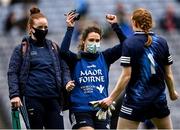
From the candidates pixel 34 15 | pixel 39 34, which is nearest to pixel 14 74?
pixel 39 34

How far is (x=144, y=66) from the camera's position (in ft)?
35.9

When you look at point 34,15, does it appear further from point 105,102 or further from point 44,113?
point 105,102

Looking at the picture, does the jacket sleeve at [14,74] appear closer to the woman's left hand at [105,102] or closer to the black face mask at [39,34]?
the black face mask at [39,34]

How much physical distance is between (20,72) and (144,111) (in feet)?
5.01

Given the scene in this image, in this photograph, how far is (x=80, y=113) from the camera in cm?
1156

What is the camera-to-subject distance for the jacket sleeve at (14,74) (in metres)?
11.1

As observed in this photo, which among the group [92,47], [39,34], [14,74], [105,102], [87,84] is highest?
[39,34]

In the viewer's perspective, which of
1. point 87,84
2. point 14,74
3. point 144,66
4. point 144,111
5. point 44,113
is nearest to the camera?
point 144,66

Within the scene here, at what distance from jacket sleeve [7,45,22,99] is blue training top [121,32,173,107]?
126 centimetres

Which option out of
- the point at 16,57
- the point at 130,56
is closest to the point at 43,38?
the point at 16,57

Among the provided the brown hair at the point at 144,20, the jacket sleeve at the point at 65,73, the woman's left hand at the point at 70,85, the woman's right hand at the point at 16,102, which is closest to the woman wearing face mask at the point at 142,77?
the brown hair at the point at 144,20

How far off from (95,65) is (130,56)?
0.90 m

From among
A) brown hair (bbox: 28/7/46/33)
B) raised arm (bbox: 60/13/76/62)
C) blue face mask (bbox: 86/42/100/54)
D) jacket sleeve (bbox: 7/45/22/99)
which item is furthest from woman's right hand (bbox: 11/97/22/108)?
blue face mask (bbox: 86/42/100/54)

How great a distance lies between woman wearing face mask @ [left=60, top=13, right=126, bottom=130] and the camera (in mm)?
11547
